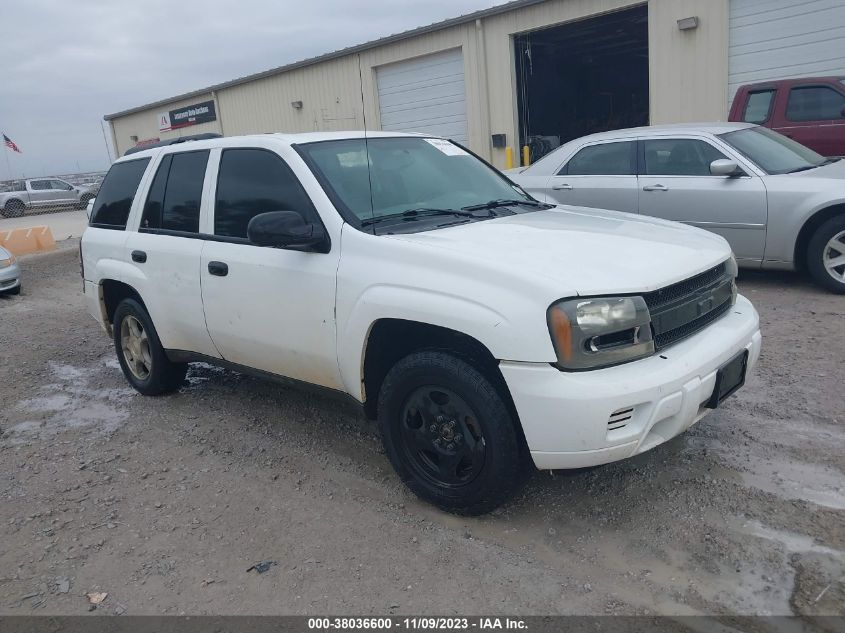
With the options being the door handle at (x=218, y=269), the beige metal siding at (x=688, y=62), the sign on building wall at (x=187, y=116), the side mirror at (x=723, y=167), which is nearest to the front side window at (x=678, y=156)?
the side mirror at (x=723, y=167)

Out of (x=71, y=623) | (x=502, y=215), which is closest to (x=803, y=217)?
(x=502, y=215)

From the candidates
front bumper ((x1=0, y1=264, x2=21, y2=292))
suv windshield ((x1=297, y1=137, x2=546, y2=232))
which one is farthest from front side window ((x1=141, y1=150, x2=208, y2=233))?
front bumper ((x1=0, y1=264, x2=21, y2=292))

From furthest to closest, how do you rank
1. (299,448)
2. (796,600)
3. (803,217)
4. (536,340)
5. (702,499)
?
(803,217), (299,448), (702,499), (536,340), (796,600)

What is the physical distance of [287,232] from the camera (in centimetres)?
344

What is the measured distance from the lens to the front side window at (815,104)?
9.05 meters

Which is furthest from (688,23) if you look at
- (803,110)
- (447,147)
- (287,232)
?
(287,232)

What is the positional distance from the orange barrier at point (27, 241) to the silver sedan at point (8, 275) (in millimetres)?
4867

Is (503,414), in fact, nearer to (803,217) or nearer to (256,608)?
(256,608)

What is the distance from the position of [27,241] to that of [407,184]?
13.7 metres

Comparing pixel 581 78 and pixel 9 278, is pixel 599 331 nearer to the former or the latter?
pixel 9 278

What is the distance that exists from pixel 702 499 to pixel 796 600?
2.43 feet

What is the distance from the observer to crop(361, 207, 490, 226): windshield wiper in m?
3.64

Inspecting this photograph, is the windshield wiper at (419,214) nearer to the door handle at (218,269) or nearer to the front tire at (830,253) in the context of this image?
the door handle at (218,269)

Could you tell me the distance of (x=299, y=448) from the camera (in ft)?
14.0
